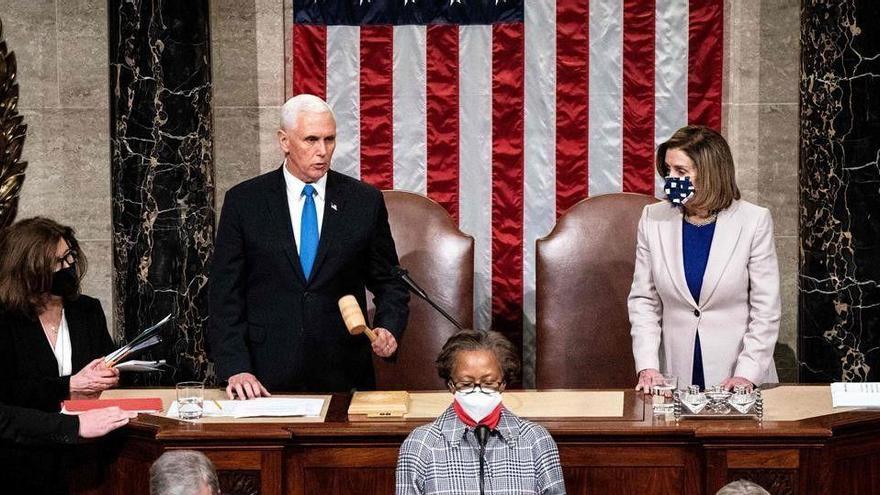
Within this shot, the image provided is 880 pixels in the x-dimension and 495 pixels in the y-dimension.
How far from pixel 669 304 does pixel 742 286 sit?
30cm

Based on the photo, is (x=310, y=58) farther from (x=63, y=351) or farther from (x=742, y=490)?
(x=742, y=490)

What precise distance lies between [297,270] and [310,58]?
211 cm

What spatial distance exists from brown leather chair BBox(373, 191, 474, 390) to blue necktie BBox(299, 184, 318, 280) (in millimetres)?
1271

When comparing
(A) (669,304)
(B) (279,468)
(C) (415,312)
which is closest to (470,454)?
(B) (279,468)

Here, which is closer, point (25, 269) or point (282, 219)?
point (25, 269)

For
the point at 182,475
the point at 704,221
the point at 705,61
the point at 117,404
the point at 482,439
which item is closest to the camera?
the point at 182,475

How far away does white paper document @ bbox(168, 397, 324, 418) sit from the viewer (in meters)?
4.66

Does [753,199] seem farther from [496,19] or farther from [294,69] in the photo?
[294,69]

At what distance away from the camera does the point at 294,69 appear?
7.02 meters

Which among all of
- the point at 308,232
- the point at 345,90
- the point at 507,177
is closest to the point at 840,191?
the point at 507,177

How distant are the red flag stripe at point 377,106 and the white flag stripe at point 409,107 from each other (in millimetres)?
32

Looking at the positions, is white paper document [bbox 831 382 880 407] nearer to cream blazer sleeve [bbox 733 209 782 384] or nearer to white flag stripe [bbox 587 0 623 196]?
cream blazer sleeve [bbox 733 209 782 384]

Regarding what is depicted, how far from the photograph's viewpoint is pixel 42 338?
4859 millimetres

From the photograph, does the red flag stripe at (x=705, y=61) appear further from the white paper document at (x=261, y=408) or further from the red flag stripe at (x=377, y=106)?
the white paper document at (x=261, y=408)
